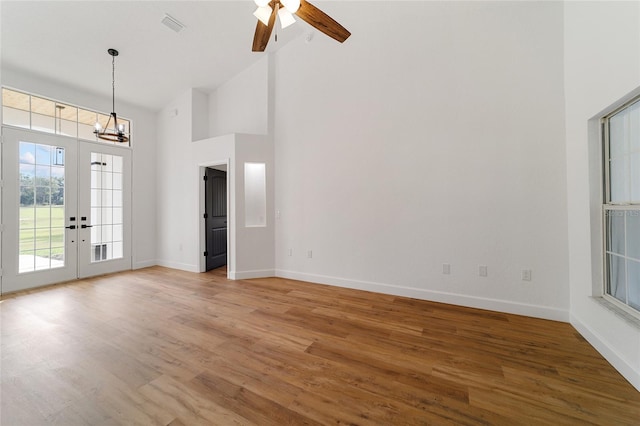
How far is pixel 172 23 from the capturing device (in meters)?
3.40

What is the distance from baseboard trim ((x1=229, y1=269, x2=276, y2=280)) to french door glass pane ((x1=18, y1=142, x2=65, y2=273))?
311cm

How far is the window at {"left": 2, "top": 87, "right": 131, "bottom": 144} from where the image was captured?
12.4 ft

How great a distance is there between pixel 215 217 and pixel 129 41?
3.24m

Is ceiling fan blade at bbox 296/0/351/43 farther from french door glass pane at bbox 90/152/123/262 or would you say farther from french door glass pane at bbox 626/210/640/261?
french door glass pane at bbox 90/152/123/262

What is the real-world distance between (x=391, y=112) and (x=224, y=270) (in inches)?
177

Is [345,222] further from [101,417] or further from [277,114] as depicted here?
[101,417]

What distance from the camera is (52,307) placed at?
314 centimetres

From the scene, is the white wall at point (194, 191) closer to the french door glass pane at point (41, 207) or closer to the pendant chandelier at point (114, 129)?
the pendant chandelier at point (114, 129)

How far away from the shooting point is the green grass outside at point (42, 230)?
3.87m

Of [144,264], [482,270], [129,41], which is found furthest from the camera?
[144,264]

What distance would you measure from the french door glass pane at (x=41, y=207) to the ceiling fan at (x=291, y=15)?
15.1 feet

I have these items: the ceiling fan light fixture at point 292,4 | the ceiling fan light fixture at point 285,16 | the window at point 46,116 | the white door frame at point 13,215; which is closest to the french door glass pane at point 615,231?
the ceiling fan light fixture at point 292,4

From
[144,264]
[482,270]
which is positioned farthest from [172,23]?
[482,270]

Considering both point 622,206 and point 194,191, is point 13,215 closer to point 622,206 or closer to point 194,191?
point 194,191
